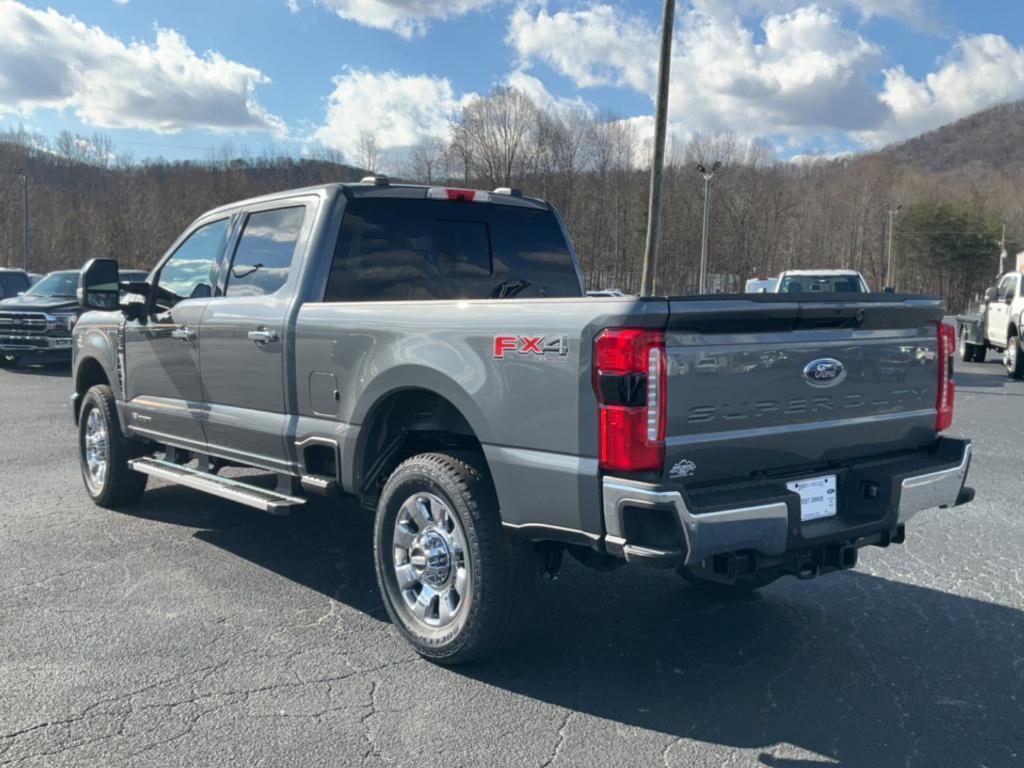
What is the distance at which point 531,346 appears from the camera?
11.7ft

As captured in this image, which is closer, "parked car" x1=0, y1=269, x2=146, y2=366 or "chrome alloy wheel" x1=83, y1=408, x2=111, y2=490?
"chrome alloy wheel" x1=83, y1=408, x2=111, y2=490

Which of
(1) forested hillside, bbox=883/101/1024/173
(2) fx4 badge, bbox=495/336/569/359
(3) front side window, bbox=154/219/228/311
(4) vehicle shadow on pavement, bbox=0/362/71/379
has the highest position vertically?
(1) forested hillside, bbox=883/101/1024/173

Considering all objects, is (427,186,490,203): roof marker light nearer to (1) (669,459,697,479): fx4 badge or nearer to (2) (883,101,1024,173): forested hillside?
(1) (669,459,697,479): fx4 badge

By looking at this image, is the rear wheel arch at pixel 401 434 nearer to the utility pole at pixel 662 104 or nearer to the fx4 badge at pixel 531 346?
the fx4 badge at pixel 531 346

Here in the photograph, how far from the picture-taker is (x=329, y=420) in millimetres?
4633

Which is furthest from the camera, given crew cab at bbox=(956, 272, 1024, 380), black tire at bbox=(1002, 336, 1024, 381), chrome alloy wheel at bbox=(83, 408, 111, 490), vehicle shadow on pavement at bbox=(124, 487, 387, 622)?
crew cab at bbox=(956, 272, 1024, 380)

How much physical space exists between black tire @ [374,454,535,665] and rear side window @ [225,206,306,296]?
152 cm

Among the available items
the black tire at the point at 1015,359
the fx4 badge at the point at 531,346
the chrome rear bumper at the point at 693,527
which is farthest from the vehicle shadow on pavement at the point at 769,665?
the black tire at the point at 1015,359

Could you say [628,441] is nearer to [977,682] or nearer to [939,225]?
[977,682]

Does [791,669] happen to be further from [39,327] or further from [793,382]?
[39,327]

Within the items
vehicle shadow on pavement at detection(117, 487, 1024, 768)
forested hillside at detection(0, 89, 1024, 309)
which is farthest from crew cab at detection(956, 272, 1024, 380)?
forested hillside at detection(0, 89, 1024, 309)

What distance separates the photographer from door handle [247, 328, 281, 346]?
4926 mm

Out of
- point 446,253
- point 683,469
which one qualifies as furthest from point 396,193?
point 683,469

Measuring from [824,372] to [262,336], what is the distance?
2.85 meters
